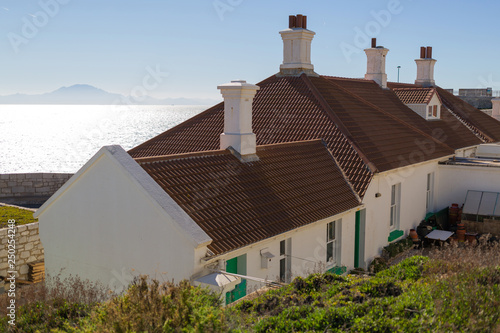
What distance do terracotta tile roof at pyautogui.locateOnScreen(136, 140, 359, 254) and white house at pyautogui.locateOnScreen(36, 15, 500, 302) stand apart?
0.12 feet

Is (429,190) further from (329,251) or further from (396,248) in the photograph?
(329,251)

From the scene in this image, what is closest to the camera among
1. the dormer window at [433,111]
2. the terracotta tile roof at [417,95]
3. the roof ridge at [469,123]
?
the terracotta tile roof at [417,95]

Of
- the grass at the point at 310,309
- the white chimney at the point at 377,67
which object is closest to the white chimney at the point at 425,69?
the white chimney at the point at 377,67

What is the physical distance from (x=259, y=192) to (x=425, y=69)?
80.6 ft

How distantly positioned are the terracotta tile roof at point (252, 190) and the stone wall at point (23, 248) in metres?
6.19

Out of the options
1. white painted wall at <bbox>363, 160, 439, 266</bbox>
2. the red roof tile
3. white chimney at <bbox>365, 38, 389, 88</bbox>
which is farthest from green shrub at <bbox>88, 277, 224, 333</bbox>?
white chimney at <bbox>365, 38, 389, 88</bbox>

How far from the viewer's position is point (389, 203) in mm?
16297

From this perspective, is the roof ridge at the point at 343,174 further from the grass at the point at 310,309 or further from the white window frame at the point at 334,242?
the grass at the point at 310,309

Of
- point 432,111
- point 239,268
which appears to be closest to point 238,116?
point 239,268

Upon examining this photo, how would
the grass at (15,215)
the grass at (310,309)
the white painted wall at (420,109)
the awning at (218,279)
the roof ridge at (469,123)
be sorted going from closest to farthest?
the grass at (310,309) < the awning at (218,279) < the grass at (15,215) < the white painted wall at (420,109) < the roof ridge at (469,123)

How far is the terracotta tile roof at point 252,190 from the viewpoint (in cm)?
1067

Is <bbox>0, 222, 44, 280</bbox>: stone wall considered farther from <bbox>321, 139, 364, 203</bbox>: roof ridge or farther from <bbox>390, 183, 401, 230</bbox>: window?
<bbox>390, 183, 401, 230</bbox>: window

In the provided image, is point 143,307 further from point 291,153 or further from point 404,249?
point 404,249

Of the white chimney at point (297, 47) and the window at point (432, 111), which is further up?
the white chimney at point (297, 47)
